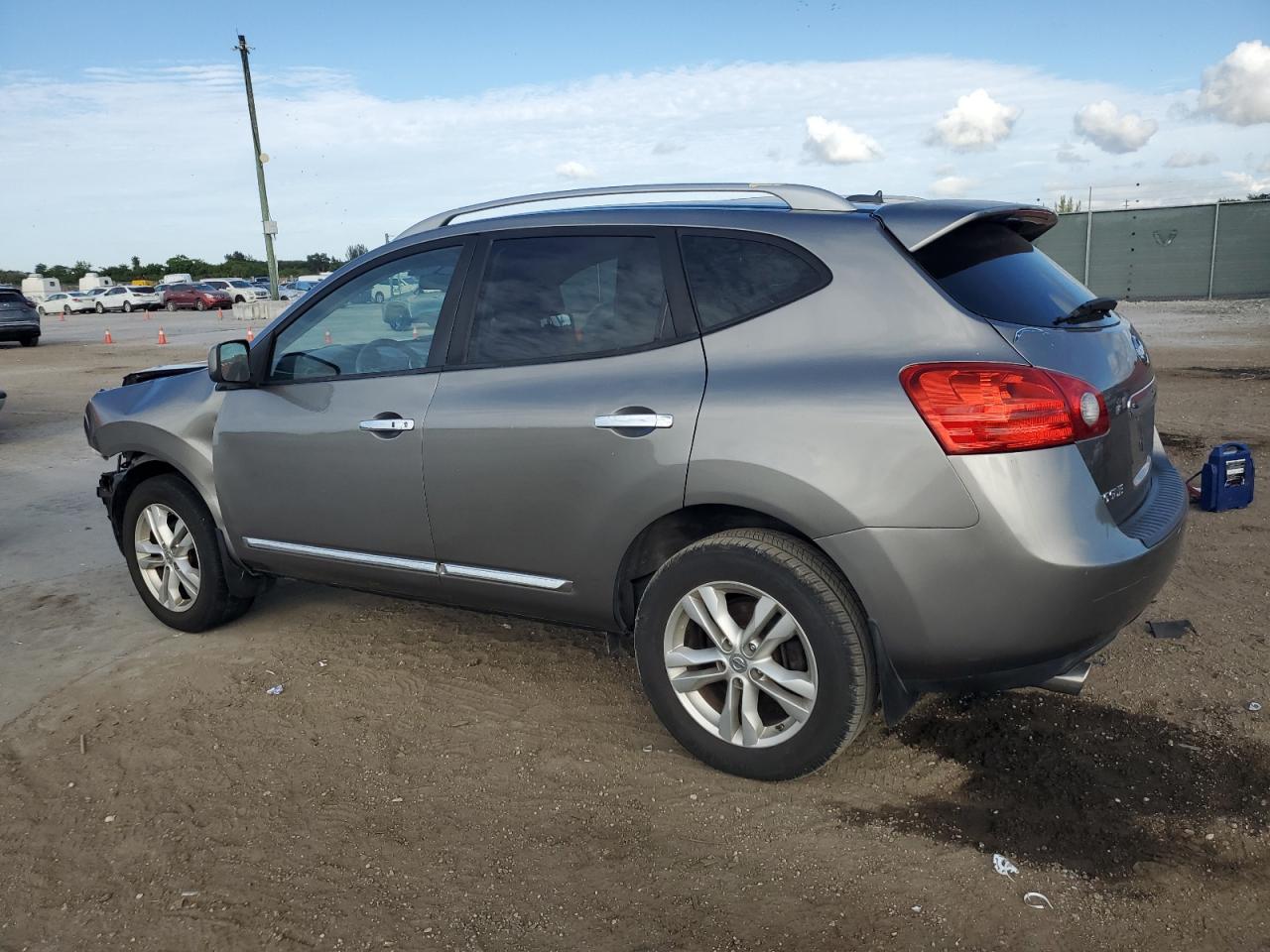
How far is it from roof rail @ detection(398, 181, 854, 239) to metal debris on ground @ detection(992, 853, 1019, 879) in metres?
1.92

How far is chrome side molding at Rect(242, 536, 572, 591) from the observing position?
12.1 ft

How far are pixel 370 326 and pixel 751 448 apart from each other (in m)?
1.81

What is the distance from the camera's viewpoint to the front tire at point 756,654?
3.06 metres

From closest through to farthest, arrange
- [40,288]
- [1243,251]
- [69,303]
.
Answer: [1243,251], [69,303], [40,288]

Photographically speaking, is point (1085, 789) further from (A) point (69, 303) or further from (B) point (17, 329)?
(A) point (69, 303)

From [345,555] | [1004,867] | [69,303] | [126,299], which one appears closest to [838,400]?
[1004,867]

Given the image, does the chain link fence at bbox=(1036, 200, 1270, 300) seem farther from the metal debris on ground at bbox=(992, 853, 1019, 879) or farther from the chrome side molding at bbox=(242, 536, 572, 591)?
the metal debris on ground at bbox=(992, 853, 1019, 879)

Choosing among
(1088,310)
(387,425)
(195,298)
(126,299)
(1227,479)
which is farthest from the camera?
(126,299)

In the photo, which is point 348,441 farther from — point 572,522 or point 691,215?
point 691,215

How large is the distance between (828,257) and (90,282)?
76.5 metres

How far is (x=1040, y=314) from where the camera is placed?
3170mm

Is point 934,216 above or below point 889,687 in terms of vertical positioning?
above

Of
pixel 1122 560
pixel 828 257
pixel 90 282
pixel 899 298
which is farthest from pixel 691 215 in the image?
pixel 90 282

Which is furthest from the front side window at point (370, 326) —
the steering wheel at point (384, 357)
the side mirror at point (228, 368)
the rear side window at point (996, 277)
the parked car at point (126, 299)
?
the parked car at point (126, 299)
